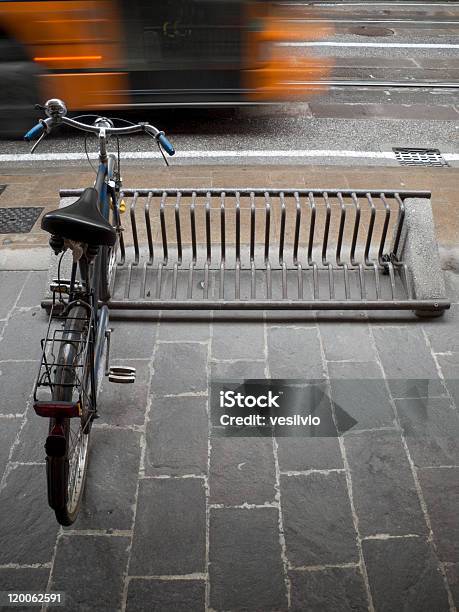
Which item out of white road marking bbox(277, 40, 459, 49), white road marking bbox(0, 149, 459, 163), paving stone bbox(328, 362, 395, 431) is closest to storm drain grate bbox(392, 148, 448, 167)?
white road marking bbox(0, 149, 459, 163)

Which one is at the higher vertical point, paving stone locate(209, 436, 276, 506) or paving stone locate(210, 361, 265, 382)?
paving stone locate(210, 361, 265, 382)

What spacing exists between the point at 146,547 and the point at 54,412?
1.07 metres

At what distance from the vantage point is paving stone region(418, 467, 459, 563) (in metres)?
3.45

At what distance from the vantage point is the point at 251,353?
4.79 metres

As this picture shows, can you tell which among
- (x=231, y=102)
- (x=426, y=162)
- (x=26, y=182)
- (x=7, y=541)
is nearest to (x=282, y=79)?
(x=231, y=102)

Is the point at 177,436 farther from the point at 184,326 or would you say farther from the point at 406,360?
the point at 406,360

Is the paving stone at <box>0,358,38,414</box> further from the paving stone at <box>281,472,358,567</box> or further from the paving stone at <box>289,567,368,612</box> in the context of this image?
the paving stone at <box>289,567,368,612</box>

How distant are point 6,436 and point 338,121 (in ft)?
24.7

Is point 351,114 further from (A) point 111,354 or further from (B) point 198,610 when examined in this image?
(B) point 198,610

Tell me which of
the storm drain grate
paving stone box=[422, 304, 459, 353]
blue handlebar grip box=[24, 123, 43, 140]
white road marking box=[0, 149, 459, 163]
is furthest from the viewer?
white road marking box=[0, 149, 459, 163]

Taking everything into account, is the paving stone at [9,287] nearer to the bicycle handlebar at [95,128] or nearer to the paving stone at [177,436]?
the bicycle handlebar at [95,128]

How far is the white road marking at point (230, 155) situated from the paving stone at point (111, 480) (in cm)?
525

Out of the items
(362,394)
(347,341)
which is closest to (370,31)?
(347,341)

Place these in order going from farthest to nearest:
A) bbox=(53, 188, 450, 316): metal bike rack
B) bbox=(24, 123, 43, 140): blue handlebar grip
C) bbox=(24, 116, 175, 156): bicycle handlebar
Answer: bbox=(53, 188, 450, 316): metal bike rack < bbox=(24, 123, 43, 140): blue handlebar grip < bbox=(24, 116, 175, 156): bicycle handlebar
